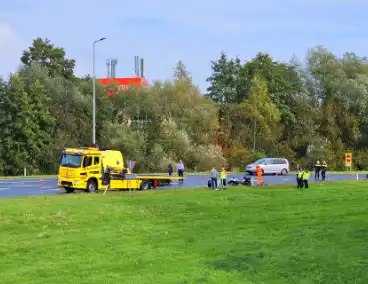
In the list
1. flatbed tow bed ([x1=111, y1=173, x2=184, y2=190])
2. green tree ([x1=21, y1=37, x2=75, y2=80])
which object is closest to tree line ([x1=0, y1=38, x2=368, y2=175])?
green tree ([x1=21, y1=37, x2=75, y2=80])

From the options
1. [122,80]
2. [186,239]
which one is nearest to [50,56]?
[122,80]

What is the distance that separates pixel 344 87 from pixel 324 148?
842 centimetres

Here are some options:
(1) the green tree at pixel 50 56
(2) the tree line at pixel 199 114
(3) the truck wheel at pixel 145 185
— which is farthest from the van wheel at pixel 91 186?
(1) the green tree at pixel 50 56

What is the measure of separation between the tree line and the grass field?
108 feet

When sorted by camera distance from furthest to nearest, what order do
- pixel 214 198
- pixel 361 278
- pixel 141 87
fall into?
1. pixel 141 87
2. pixel 214 198
3. pixel 361 278

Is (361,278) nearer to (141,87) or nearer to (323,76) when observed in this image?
(141,87)

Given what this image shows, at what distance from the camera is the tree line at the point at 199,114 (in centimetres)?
5969

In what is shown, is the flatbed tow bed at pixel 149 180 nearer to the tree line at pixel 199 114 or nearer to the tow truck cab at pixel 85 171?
the tow truck cab at pixel 85 171

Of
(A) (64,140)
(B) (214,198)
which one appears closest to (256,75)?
(A) (64,140)

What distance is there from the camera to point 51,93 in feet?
207

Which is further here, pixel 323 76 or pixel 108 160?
pixel 323 76

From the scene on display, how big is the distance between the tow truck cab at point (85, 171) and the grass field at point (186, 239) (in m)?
4.23

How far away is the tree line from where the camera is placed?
59688mm

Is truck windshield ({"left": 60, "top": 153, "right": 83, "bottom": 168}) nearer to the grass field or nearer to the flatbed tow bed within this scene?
the flatbed tow bed
